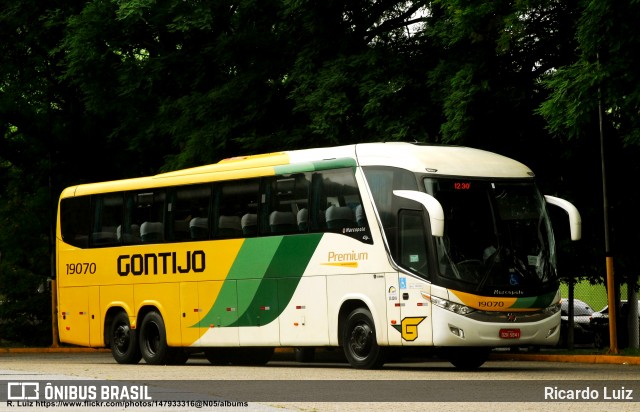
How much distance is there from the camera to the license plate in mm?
21672

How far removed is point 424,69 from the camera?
2938cm

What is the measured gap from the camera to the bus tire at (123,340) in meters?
27.7

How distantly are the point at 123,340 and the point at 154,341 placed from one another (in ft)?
2.75

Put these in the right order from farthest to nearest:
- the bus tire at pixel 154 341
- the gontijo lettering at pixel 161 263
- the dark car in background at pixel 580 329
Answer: the dark car in background at pixel 580 329 → the bus tire at pixel 154 341 → the gontijo lettering at pixel 161 263

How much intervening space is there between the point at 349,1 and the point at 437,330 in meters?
11.3

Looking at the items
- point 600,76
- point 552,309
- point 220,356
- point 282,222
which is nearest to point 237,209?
point 282,222

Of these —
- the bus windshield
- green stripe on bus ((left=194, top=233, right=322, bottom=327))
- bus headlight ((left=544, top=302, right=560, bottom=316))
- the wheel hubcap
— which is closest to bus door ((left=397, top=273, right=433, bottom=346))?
the bus windshield

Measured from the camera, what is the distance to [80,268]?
29266 mm

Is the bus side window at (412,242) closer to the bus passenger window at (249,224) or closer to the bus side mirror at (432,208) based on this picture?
the bus side mirror at (432,208)

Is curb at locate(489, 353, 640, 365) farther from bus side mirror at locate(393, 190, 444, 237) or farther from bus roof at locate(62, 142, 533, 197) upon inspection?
bus side mirror at locate(393, 190, 444, 237)

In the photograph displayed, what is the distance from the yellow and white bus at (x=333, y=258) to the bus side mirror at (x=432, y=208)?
0.03m

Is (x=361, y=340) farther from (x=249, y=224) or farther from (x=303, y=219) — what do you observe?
(x=249, y=224)

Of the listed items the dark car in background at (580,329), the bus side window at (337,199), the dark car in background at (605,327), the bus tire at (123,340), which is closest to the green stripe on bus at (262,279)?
the bus side window at (337,199)

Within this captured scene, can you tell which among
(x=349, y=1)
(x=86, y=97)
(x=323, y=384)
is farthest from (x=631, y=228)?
(x=323, y=384)
